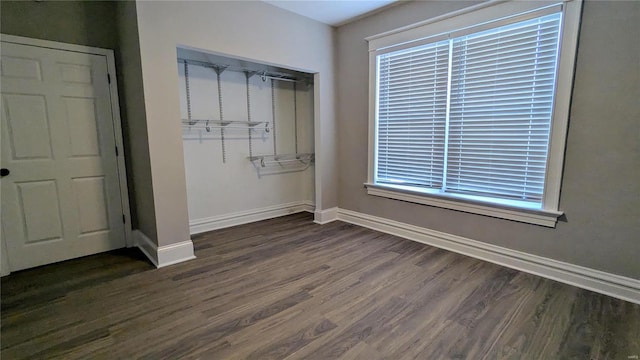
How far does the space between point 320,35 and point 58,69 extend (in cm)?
285

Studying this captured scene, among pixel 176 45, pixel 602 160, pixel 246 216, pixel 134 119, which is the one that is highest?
pixel 176 45

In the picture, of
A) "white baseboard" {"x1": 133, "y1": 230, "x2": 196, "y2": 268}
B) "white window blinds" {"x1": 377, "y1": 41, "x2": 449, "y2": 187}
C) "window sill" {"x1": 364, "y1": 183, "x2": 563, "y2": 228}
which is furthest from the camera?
"white window blinds" {"x1": 377, "y1": 41, "x2": 449, "y2": 187}

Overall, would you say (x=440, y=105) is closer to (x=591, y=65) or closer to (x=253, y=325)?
(x=591, y=65)

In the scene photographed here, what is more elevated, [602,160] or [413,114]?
[413,114]

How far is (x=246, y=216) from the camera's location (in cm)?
427

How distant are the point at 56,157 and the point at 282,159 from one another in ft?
8.68

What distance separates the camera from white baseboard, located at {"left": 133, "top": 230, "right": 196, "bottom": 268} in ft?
9.18

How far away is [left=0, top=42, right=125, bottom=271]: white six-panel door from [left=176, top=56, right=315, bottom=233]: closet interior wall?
0.85 metres

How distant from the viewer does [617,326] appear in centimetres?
187

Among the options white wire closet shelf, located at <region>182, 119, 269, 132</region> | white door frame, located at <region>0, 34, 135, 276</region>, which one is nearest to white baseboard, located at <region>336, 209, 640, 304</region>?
white wire closet shelf, located at <region>182, 119, 269, 132</region>

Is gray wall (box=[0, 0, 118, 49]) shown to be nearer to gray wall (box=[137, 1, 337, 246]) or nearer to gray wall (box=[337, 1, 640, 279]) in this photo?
gray wall (box=[137, 1, 337, 246])

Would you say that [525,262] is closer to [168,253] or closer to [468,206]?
[468,206]

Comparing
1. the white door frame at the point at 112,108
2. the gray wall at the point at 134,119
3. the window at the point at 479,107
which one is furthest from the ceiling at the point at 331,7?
the white door frame at the point at 112,108

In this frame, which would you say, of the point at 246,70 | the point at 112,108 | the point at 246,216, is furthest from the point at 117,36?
the point at 246,216
